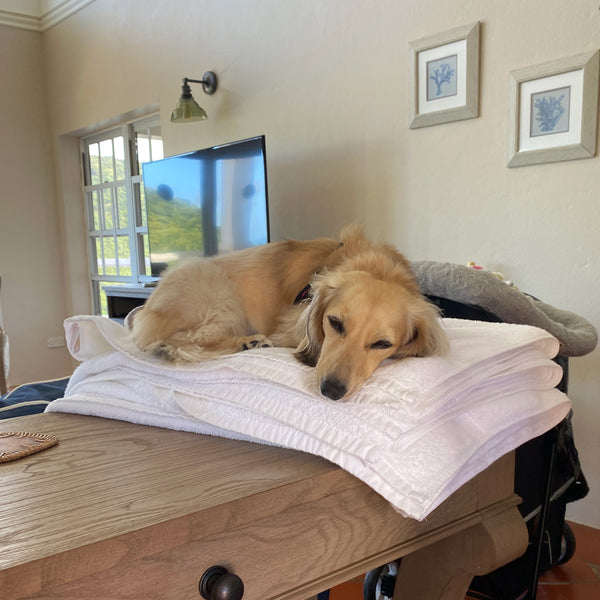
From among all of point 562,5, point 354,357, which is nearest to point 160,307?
point 354,357

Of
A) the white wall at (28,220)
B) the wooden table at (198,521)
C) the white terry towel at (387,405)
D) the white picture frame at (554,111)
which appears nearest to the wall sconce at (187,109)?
the white picture frame at (554,111)

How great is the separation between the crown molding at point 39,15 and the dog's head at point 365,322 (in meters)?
4.82

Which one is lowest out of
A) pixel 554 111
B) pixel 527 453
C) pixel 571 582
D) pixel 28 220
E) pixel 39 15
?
pixel 571 582

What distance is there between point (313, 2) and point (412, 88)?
819 mm

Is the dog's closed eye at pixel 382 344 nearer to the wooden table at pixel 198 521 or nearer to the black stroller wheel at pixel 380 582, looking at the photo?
the wooden table at pixel 198 521

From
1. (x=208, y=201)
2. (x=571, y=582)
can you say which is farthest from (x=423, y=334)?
(x=208, y=201)

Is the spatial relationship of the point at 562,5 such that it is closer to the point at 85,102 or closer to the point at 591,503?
the point at 591,503

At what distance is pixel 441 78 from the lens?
228 centimetres

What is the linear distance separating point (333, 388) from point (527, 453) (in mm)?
752

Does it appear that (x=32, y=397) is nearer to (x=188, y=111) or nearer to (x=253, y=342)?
(x=253, y=342)

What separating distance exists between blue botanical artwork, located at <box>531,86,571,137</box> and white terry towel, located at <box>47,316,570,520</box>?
4.66ft

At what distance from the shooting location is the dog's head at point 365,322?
2.60 ft

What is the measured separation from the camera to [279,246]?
124 centimetres

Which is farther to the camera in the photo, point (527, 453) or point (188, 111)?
point (188, 111)
